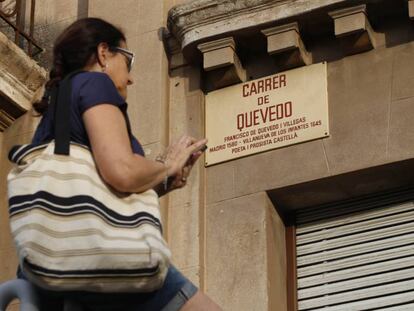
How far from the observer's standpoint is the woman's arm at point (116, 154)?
15.4 ft

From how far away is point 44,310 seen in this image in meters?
4.81

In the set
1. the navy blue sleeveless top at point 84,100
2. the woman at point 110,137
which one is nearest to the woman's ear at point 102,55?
the woman at point 110,137

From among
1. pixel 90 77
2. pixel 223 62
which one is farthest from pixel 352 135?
pixel 90 77

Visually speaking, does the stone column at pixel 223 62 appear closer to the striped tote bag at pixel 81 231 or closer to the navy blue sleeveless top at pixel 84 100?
the navy blue sleeveless top at pixel 84 100

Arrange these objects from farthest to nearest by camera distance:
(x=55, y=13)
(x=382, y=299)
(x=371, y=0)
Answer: (x=55, y=13) → (x=371, y=0) → (x=382, y=299)

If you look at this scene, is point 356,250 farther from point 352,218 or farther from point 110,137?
point 110,137

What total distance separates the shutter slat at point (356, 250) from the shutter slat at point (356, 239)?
0.03 metres

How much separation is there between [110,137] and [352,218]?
183 inches

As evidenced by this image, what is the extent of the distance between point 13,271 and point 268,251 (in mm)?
1998

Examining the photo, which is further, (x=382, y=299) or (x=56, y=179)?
(x=382, y=299)

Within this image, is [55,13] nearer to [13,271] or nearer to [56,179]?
[13,271]

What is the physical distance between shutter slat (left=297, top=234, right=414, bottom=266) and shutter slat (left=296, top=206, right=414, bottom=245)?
118mm

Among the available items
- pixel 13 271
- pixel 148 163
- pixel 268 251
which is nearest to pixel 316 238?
pixel 268 251

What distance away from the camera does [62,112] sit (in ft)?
16.0
